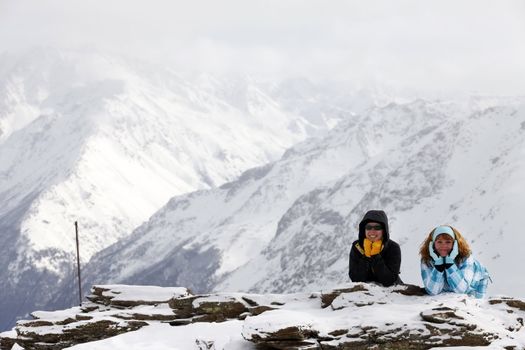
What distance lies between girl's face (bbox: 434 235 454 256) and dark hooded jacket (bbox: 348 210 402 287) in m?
1.02

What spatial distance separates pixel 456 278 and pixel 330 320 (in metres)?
2.82

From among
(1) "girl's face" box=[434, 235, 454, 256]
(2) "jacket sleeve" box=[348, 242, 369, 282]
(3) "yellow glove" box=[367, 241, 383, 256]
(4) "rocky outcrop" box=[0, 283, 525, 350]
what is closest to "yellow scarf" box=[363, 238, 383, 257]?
(3) "yellow glove" box=[367, 241, 383, 256]

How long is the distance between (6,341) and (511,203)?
186407mm

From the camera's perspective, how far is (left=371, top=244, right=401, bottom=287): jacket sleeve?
52.7ft

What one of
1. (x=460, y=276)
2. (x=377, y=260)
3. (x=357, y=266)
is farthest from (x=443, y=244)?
(x=357, y=266)

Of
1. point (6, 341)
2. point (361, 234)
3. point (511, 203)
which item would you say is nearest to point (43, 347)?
point (6, 341)

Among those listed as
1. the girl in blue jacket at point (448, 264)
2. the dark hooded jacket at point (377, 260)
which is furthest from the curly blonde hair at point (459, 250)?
the dark hooded jacket at point (377, 260)

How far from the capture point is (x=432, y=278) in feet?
50.5

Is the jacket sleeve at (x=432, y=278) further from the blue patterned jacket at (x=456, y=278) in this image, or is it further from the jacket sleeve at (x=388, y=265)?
the jacket sleeve at (x=388, y=265)

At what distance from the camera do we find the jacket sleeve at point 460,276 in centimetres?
1515

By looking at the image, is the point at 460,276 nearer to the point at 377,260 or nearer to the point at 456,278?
the point at 456,278

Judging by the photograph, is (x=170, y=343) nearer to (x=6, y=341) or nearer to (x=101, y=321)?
(x=101, y=321)

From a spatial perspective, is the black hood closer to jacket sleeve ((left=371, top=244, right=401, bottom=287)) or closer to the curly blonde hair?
jacket sleeve ((left=371, top=244, right=401, bottom=287))

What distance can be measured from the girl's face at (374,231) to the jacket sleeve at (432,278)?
3.61 ft
